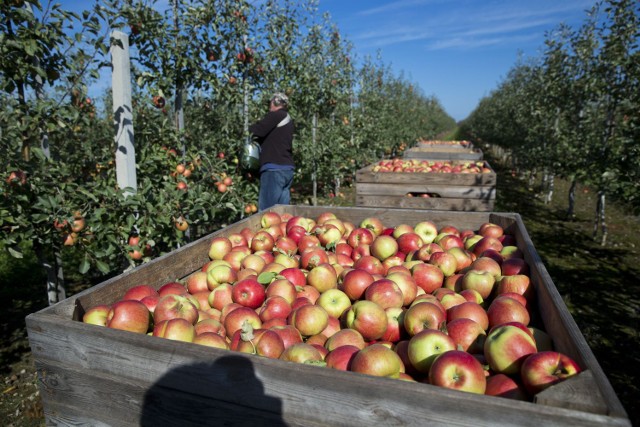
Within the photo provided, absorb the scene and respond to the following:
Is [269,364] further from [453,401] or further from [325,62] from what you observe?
[325,62]

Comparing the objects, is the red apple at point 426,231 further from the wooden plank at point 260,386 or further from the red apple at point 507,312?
the wooden plank at point 260,386

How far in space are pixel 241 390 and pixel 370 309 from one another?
0.78 metres

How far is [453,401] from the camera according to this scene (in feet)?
3.56

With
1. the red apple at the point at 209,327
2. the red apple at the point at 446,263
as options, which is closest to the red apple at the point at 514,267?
the red apple at the point at 446,263

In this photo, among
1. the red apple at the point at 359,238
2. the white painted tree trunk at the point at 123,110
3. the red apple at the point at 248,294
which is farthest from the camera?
the white painted tree trunk at the point at 123,110

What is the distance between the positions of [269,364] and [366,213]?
2.48m

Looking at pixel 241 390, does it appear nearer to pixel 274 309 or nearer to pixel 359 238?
pixel 274 309

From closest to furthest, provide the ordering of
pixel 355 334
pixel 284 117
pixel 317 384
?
pixel 317 384, pixel 355 334, pixel 284 117

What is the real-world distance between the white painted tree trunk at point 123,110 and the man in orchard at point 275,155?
2423 millimetres

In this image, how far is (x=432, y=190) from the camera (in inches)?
245

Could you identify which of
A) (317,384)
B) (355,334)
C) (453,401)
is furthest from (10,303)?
(453,401)

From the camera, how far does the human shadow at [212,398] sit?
1.28 metres

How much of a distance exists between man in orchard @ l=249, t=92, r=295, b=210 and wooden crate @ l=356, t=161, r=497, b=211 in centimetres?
128

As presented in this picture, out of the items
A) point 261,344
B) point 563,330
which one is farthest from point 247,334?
point 563,330
